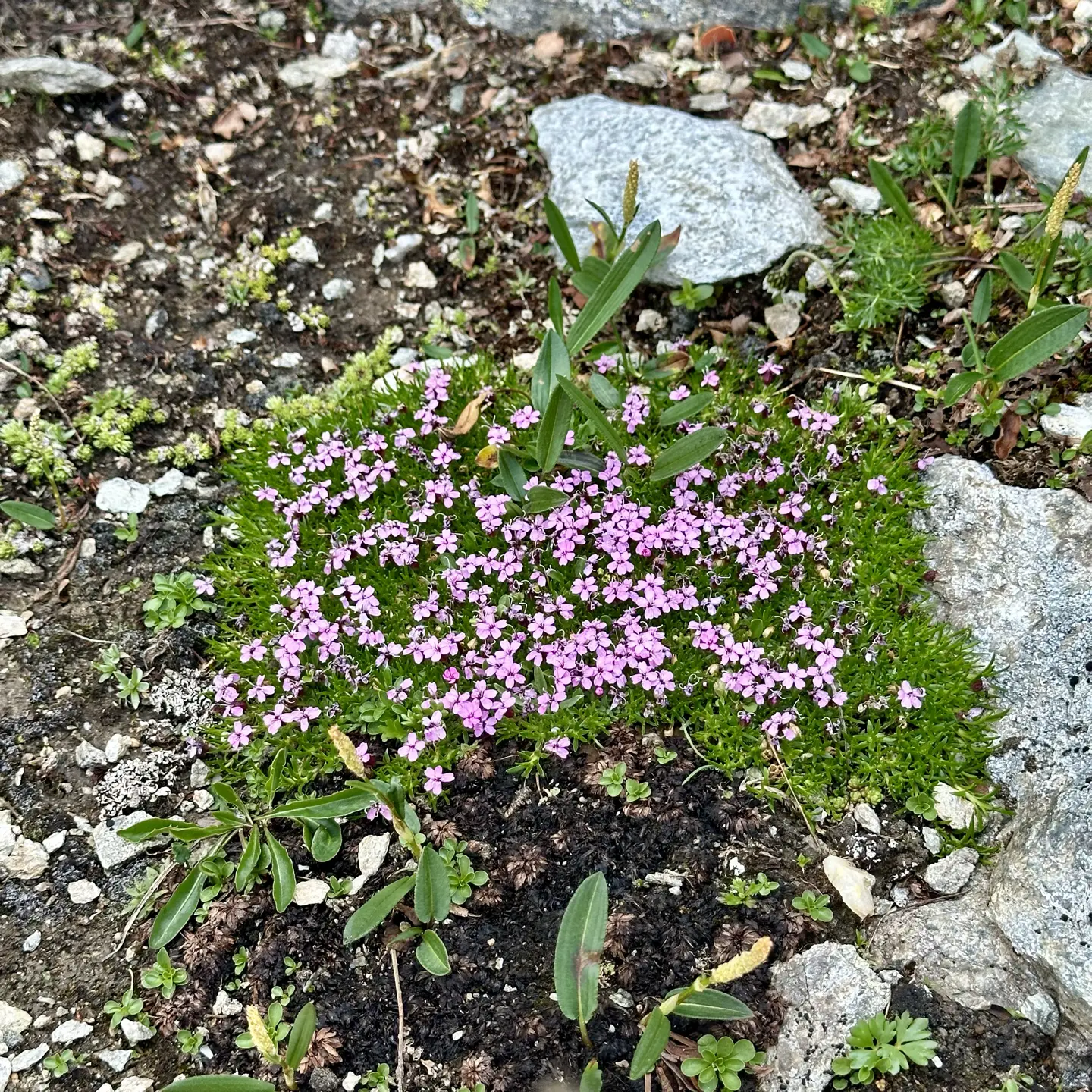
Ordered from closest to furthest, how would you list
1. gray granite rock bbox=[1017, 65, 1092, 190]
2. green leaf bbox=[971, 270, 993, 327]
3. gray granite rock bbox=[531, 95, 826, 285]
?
1. green leaf bbox=[971, 270, 993, 327]
2. gray granite rock bbox=[1017, 65, 1092, 190]
3. gray granite rock bbox=[531, 95, 826, 285]

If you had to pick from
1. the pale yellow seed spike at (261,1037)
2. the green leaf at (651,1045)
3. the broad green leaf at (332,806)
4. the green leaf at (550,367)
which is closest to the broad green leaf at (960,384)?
the green leaf at (550,367)

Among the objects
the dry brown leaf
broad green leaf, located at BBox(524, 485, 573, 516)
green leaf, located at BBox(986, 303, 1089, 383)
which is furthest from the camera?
the dry brown leaf

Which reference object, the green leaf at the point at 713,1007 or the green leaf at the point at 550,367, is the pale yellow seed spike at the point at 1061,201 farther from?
the green leaf at the point at 713,1007

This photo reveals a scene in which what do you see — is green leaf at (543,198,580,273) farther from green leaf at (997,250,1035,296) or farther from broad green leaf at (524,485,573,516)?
green leaf at (997,250,1035,296)

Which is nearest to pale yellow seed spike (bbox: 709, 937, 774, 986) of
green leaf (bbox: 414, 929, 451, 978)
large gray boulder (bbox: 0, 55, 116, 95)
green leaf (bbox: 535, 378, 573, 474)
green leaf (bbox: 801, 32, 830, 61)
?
green leaf (bbox: 414, 929, 451, 978)

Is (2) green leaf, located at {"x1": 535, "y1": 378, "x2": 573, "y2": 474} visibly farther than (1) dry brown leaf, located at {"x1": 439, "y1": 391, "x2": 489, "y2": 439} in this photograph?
No

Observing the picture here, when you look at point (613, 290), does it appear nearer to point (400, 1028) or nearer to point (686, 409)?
point (686, 409)
